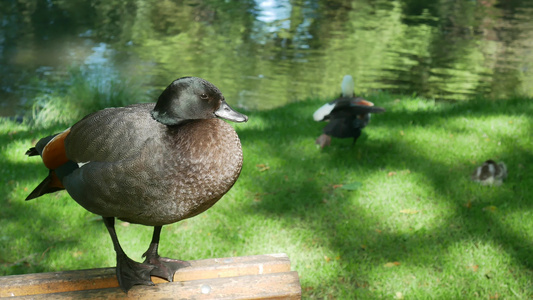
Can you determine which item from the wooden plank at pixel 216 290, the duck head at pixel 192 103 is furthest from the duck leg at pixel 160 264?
the duck head at pixel 192 103

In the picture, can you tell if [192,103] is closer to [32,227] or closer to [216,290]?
[216,290]

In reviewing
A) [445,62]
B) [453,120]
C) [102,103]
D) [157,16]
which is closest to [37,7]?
[157,16]

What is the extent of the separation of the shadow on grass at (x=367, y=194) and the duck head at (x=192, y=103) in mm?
1742

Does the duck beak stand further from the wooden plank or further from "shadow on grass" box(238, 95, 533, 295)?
"shadow on grass" box(238, 95, 533, 295)

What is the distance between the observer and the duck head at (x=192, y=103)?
203 centimetres

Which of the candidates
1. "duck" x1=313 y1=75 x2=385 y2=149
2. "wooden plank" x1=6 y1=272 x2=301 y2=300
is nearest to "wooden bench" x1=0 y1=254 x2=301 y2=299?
"wooden plank" x1=6 y1=272 x2=301 y2=300

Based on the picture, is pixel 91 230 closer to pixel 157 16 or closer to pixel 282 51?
pixel 282 51

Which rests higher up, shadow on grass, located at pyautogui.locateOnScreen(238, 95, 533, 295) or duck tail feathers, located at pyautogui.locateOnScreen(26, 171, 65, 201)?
duck tail feathers, located at pyautogui.locateOnScreen(26, 171, 65, 201)

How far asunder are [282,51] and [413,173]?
6911 millimetres

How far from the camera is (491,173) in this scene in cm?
432

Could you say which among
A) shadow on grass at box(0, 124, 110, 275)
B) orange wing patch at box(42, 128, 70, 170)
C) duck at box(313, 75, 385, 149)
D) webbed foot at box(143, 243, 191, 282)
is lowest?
shadow on grass at box(0, 124, 110, 275)

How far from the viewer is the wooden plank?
89.1 inches

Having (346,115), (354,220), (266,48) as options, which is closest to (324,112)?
(346,115)

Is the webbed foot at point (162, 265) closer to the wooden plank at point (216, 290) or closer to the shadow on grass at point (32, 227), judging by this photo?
the wooden plank at point (216, 290)
